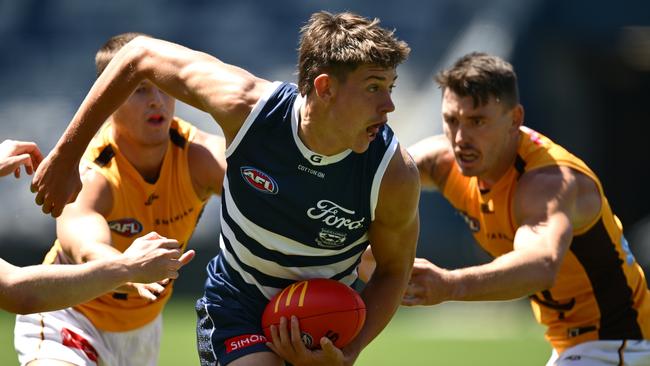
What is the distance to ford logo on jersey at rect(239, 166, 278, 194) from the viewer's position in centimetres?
530

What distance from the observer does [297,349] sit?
201 inches

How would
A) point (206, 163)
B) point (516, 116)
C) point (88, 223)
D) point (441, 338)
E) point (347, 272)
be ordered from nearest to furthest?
point (347, 272), point (88, 223), point (206, 163), point (516, 116), point (441, 338)

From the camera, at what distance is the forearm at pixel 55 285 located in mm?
4918

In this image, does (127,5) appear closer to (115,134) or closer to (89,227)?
(115,134)

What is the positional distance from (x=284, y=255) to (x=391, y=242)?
1.79 ft

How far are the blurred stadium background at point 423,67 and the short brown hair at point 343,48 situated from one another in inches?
263

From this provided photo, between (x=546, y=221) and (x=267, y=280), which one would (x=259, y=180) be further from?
(x=546, y=221)

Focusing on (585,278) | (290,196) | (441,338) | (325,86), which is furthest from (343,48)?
(441,338)

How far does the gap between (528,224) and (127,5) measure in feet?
25.5

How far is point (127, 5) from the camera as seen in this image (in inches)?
502

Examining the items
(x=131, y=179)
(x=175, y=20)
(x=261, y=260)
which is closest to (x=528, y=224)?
(x=261, y=260)

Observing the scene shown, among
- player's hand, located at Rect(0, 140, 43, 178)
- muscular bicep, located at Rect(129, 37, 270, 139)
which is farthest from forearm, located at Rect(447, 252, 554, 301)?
player's hand, located at Rect(0, 140, 43, 178)

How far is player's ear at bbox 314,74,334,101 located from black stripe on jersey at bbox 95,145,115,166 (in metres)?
2.05

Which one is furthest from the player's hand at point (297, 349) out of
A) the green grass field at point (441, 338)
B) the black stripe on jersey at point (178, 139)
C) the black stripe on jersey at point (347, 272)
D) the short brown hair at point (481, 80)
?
the green grass field at point (441, 338)
